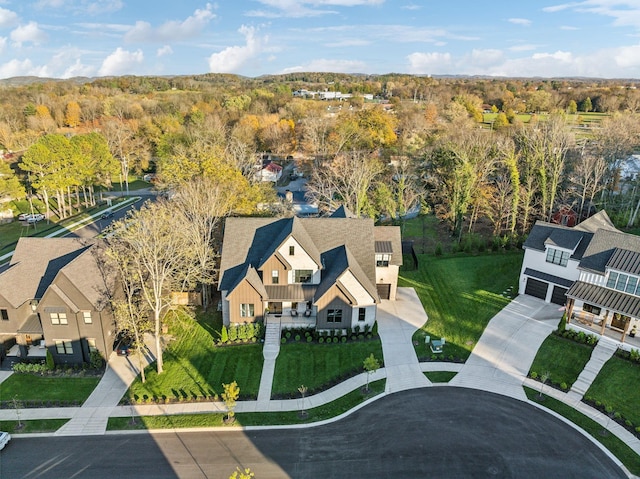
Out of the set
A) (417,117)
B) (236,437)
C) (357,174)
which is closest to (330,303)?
(236,437)

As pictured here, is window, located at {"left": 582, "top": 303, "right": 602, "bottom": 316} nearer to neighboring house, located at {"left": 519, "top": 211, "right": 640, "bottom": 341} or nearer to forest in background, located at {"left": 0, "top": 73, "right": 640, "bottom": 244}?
neighboring house, located at {"left": 519, "top": 211, "right": 640, "bottom": 341}

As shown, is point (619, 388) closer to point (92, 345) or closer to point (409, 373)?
point (409, 373)

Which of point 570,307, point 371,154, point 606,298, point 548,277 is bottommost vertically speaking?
point 570,307

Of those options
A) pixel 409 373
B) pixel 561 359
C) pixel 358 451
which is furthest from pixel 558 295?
pixel 358 451

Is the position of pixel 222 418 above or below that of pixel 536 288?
below

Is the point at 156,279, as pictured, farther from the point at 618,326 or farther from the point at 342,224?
the point at 618,326

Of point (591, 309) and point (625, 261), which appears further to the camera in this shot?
point (591, 309)
